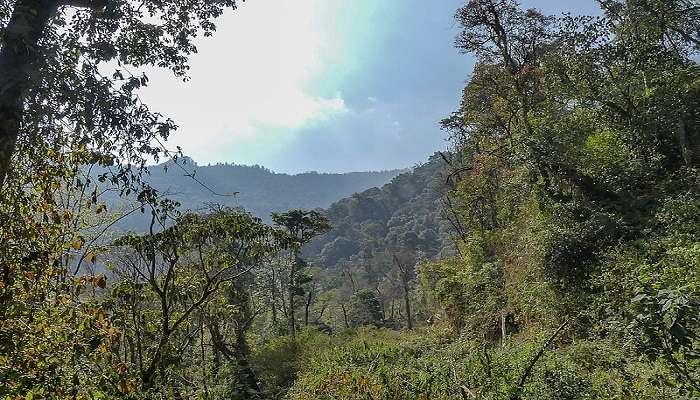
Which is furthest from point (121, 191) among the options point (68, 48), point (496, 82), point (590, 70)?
point (496, 82)

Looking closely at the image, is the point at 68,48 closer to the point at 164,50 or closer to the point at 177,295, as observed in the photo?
the point at 164,50

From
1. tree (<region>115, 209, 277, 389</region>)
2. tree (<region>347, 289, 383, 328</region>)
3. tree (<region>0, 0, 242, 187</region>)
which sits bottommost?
tree (<region>347, 289, 383, 328</region>)

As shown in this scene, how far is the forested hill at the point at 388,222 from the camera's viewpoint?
60875mm

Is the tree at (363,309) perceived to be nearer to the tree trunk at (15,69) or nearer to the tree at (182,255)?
the tree at (182,255)

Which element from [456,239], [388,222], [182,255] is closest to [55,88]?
[182,255]

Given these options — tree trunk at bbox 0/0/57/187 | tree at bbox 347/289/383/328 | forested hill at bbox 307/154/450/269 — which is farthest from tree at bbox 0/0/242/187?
forested hill at bbox 307/154/450/269

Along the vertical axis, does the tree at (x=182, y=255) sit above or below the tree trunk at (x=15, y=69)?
below

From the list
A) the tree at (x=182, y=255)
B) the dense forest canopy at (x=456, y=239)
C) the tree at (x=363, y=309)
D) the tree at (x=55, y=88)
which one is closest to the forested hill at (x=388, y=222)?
the tree at (x=363, y=309)

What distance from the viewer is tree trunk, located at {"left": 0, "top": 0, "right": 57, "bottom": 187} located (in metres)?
3.36

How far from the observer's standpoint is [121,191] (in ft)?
12.5

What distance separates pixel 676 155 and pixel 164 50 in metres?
12.1

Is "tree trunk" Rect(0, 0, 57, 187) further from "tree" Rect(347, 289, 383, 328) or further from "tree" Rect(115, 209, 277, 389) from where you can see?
"tree" Rect(347, 289, 383, 328)

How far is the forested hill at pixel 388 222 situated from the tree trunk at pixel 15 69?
177 ft

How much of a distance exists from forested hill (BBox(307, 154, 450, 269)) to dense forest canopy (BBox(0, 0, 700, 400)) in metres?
37.1
